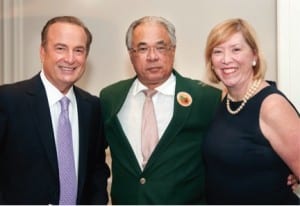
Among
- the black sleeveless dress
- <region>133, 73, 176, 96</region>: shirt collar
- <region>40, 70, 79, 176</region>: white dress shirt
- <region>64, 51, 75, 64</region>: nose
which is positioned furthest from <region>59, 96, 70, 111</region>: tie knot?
the black sleeveless dress

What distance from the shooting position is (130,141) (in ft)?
6.23

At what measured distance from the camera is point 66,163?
1768mm

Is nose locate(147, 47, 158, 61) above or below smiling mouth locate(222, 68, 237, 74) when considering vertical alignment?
above

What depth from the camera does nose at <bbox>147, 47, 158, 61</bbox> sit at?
6.13 ft

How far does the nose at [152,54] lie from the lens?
1868 mm

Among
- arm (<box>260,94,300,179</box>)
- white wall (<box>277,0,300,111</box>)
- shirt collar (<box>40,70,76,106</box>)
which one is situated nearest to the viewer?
arm (<box>260,94,300,179</box>)

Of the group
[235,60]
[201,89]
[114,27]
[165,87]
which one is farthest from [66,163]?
[114,27]

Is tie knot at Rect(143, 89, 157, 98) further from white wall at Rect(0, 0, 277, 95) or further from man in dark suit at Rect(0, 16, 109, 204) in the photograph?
white wall at Rect(0, 0, 277, 95)

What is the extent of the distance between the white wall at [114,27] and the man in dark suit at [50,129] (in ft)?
2.09

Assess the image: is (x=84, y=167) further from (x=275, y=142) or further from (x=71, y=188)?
(x=275, y=142)

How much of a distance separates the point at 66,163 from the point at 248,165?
2.26 feet

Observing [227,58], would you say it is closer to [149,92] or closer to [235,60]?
[235,60]

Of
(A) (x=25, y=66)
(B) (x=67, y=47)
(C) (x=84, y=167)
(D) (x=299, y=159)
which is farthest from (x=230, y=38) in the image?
(A) (x=25, y=66)

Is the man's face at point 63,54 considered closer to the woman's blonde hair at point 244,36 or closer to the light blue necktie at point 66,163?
the light blue necktie at point 66,163
